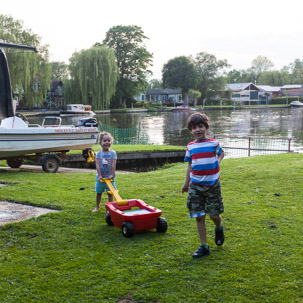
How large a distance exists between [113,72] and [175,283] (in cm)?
6352

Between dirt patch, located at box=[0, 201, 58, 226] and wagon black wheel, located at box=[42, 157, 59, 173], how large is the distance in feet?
16.5

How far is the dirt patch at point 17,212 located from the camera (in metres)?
6.14

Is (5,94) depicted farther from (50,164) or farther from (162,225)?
(162,225)

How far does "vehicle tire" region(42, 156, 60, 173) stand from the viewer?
12.1 metres

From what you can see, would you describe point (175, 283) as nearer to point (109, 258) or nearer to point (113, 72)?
point (109, 258)

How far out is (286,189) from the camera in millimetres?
Result: 7668

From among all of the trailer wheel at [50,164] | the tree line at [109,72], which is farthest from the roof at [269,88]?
the trailer wheel at [50,164]

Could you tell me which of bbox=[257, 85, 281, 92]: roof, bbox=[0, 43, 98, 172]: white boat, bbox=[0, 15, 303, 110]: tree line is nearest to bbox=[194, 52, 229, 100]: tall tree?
bbox=[0, 15, 303, 110]: tree line

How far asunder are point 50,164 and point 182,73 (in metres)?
95.2

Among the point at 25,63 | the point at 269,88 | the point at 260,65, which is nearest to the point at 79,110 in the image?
the point at 25,63

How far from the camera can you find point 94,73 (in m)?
63.2

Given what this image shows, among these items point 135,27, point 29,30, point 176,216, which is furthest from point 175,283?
point 135,27

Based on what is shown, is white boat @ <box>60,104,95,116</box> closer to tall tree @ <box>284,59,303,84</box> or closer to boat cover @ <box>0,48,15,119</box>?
boat cover @ <box>0,48,15,119</box>

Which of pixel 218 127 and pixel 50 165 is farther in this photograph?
pixel 218 127
